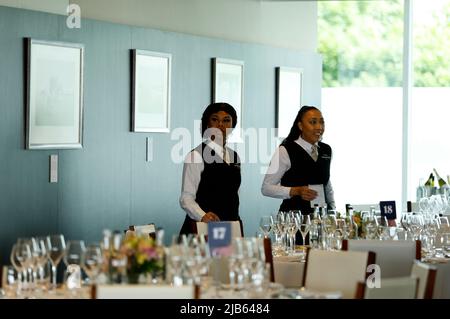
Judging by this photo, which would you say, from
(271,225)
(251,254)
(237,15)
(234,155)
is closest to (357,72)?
Result: (237,15)

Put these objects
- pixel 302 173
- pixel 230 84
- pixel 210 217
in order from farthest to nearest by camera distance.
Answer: pixel 230 84 → pixel 302 173 → pixel 210 217

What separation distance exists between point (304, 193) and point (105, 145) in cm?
189

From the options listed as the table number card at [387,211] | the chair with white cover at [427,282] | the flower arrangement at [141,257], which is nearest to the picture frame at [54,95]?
the table number card at [387,211]

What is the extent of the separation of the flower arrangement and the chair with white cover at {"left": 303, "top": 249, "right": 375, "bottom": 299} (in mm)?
1074

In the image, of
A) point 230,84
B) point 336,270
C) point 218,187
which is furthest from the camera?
point 230,84

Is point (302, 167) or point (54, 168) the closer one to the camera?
point (54, 168)

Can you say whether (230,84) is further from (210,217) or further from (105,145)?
(210,217)

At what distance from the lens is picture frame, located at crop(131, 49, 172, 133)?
356 inches

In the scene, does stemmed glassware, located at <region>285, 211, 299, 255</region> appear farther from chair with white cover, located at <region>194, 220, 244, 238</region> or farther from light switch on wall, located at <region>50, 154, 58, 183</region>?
light switch on wall, located at <region>50, 154, 58, 183</region>

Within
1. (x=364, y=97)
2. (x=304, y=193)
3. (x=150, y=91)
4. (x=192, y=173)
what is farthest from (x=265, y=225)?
(x=364, y=97)

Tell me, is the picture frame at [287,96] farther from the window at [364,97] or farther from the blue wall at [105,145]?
the window at [364,97]

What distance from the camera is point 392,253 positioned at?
5.81m

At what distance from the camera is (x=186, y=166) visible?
298 inches

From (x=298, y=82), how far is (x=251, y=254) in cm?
709
